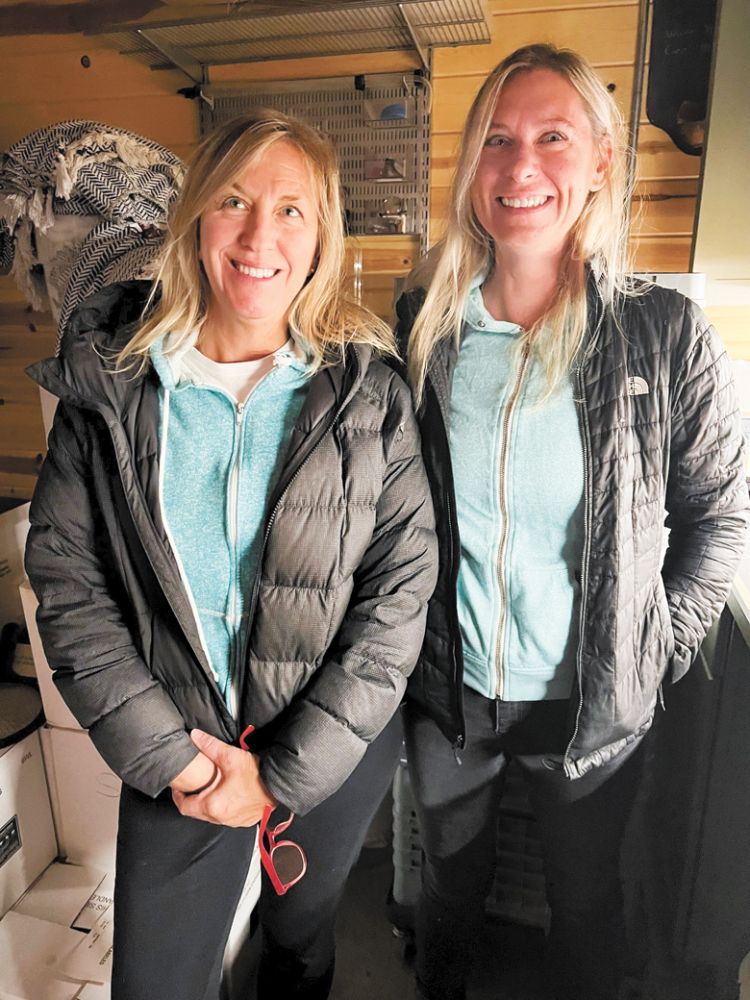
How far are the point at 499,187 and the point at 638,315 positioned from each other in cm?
30

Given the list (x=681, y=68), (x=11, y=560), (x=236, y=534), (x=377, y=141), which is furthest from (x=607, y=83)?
(x=11, y=560)

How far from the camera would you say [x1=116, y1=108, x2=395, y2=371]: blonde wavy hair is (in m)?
1.10

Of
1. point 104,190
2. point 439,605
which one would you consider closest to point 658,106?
point 104,190

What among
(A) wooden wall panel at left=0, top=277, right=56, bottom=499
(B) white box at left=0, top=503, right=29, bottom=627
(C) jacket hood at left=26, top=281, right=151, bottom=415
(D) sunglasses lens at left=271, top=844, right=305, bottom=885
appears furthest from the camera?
(A) wooden wall panel at left=0, top=277, right=56, bottom=499

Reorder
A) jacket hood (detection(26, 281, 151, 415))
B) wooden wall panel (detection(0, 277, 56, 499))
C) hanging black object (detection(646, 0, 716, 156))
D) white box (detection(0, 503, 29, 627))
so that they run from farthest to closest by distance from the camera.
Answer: wooden wall panel (detection(0, 277, 56, 499)), white box (detection(0, 503, 29, 627)), hanging black object (detection(646, 0, 716, 156)), jacket hood (detection(26, 281, 151, 415))

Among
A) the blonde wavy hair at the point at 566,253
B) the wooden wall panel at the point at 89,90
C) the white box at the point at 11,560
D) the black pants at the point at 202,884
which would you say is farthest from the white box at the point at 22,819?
the wooden wall panel at the point at 89,90

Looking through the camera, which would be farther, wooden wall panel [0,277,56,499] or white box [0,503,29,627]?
wooden wall panel [0,277,56,499]

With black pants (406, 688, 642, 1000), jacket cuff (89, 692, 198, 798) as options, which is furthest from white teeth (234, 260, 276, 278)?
black pants (406, 688, 642, 1000)

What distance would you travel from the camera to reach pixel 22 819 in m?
1.69

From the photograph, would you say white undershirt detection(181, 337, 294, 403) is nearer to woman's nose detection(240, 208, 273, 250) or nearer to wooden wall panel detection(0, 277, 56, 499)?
woman's nose detection(240, 208, 273, 250)

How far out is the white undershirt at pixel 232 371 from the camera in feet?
3.70

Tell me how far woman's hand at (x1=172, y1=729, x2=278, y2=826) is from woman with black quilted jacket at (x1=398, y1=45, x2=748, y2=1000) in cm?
31

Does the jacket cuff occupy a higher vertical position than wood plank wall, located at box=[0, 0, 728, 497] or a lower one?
lower

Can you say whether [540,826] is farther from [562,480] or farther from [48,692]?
[48,692]
